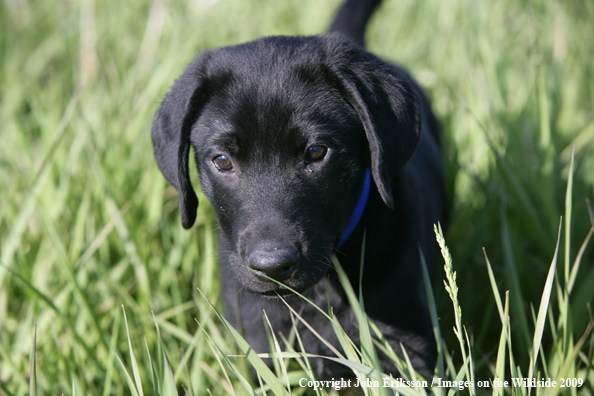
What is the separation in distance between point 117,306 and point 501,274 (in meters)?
2.18

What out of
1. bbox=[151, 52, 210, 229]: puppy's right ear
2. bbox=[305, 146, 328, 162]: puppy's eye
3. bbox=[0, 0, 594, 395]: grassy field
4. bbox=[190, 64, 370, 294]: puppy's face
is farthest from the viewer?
bbox=[0, 0, 594, 395]: grassy field

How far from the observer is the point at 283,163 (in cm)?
204

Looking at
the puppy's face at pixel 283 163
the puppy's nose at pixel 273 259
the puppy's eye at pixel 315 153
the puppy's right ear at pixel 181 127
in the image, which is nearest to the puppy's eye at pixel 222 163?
the puppy's face at pixel 283 163

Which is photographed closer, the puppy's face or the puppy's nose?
the puppy's nose

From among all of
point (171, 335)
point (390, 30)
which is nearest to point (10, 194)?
point (171, 335)

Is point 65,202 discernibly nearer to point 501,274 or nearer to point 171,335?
point 171,335

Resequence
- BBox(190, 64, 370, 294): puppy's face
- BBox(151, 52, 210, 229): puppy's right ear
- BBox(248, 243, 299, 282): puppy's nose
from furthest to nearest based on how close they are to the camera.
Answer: BBox(151, 52, 210, 229): puppy's right ear → BBox(190, 64, 370, 294): puppy's face → BBox(248, 243, 299, 282): puppy's nose

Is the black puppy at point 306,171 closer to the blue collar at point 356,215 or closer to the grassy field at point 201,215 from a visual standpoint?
the blue collar at point 356,215

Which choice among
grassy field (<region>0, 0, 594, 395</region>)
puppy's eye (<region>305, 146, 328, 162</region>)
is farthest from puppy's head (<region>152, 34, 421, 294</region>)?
grassy field (<region>0, 0, 594, 395</region>)

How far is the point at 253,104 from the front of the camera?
80.1 inches

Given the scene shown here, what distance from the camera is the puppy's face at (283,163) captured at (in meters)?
1.92

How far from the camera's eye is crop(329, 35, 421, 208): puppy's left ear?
2020mm

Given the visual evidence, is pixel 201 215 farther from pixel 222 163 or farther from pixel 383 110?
pixel 383 110

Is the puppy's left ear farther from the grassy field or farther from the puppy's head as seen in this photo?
the grassy field
